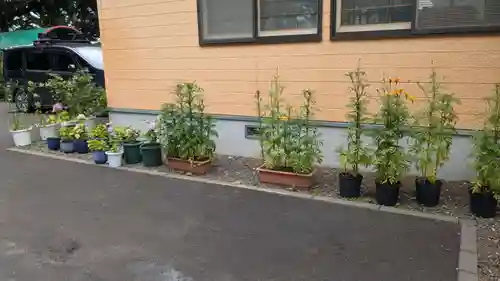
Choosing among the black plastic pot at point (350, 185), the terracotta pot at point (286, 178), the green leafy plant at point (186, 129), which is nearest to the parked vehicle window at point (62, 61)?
the green leafy plant at point (186, 129)

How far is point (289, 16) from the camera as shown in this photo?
216 inches

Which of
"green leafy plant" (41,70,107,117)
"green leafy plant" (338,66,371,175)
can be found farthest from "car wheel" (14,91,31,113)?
"green leafy plant" (338,66,371,175)

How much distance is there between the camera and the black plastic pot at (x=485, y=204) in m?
3.72

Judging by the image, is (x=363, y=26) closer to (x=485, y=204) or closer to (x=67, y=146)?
(x=485, y=204)

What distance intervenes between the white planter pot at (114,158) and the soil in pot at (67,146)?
1.21 metres

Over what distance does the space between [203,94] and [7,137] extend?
4848 millimetres

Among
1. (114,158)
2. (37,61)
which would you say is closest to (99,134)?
(114,158)

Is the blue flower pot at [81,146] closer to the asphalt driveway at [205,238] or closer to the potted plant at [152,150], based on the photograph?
the potted plant at [152,150]

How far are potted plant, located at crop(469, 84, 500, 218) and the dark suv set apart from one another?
28.3 feet

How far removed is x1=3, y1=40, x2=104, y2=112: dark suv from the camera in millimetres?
10516

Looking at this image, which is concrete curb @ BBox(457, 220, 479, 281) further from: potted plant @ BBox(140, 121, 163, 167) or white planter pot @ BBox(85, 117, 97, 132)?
white planter pot @ BBox(85, 117, 97, 132)

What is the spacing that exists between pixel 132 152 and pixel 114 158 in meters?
0.26

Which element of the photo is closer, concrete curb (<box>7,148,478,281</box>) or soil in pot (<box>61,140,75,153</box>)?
concrete curb (<box>7,148,478,281</box>)

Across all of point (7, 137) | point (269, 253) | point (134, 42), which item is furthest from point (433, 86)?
point (7, 137)
